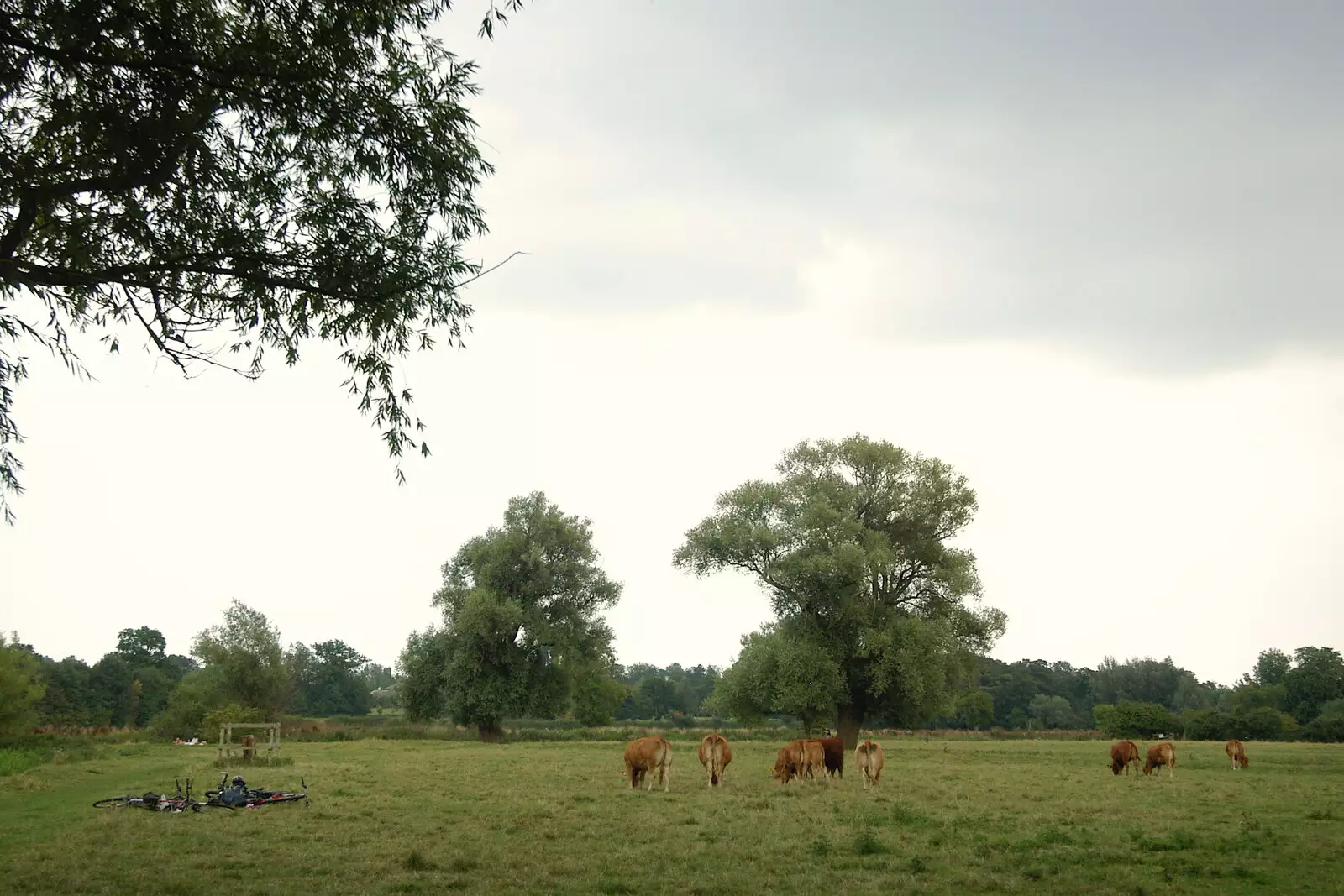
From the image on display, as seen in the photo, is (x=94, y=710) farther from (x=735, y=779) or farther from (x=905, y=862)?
(x=905, y=862)

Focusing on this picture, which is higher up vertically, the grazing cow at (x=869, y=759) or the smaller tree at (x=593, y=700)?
the grazing cow at (x=869, y=759)

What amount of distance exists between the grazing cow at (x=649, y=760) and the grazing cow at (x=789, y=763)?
3.15 metres

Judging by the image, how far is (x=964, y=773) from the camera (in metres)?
26.1

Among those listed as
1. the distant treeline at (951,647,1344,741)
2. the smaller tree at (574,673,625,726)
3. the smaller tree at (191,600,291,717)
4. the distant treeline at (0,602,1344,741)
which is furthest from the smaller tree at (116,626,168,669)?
the distant treeline at (951,647,1344,741)

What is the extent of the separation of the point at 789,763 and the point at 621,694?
3336 inches

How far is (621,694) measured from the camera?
10419cm

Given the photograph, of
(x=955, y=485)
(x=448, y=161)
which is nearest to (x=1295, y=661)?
(x=955, y=485)

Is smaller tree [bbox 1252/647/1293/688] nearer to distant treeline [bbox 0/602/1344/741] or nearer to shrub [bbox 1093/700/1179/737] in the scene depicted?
distant treeline [bbox 0/602/1344/741]

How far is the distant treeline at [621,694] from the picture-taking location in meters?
58.2

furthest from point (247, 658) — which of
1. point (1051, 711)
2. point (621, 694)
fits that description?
point (1051, 711)

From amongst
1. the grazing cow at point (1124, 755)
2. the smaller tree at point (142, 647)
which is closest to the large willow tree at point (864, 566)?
the grazing cow at point (1124, 755)

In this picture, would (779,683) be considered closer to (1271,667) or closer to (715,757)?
(715,757)

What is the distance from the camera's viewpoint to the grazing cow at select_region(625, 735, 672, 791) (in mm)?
20297

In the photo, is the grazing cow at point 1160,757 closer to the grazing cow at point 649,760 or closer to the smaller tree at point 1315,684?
the grazing cow at point 649,760
